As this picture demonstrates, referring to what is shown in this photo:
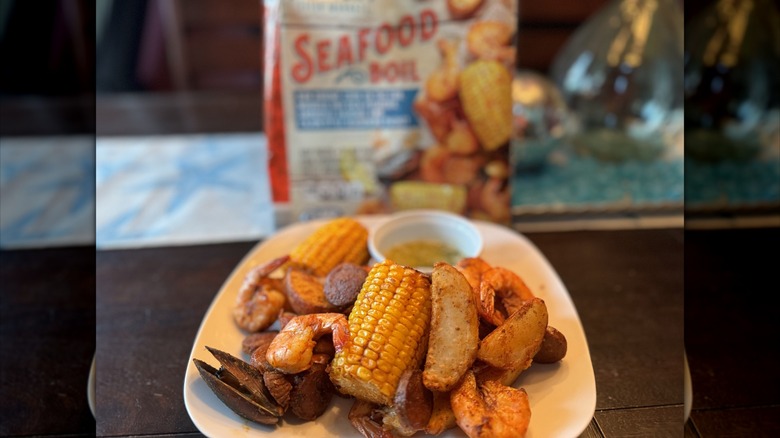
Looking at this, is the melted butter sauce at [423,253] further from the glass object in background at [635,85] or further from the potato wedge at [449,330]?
the glass object in background at [635,85]

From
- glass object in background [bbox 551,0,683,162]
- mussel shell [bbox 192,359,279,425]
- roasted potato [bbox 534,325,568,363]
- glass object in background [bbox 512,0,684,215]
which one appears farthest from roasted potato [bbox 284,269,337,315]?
glass object in background [bbox 551,0,683,162]

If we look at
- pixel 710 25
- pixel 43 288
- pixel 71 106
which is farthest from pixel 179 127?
pixel 710 25

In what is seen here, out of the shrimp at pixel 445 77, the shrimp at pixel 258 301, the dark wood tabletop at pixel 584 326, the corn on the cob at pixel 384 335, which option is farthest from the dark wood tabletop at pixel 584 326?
the shrimp at pixel 445 77

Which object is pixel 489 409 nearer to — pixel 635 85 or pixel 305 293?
pixel 305 293

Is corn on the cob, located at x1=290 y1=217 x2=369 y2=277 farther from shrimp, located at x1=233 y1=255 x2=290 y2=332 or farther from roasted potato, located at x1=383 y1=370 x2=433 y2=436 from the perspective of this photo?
roasted potato, located at x1=383 y1=370 x2=433 y2=436

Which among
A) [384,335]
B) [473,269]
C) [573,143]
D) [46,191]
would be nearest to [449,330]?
[384,335]

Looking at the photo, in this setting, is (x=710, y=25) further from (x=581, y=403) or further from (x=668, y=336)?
(x=581, y=403)

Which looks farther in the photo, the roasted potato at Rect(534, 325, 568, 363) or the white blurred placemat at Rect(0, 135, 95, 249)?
the white blurred placemat at Rect(0, 135, 95, 249)
